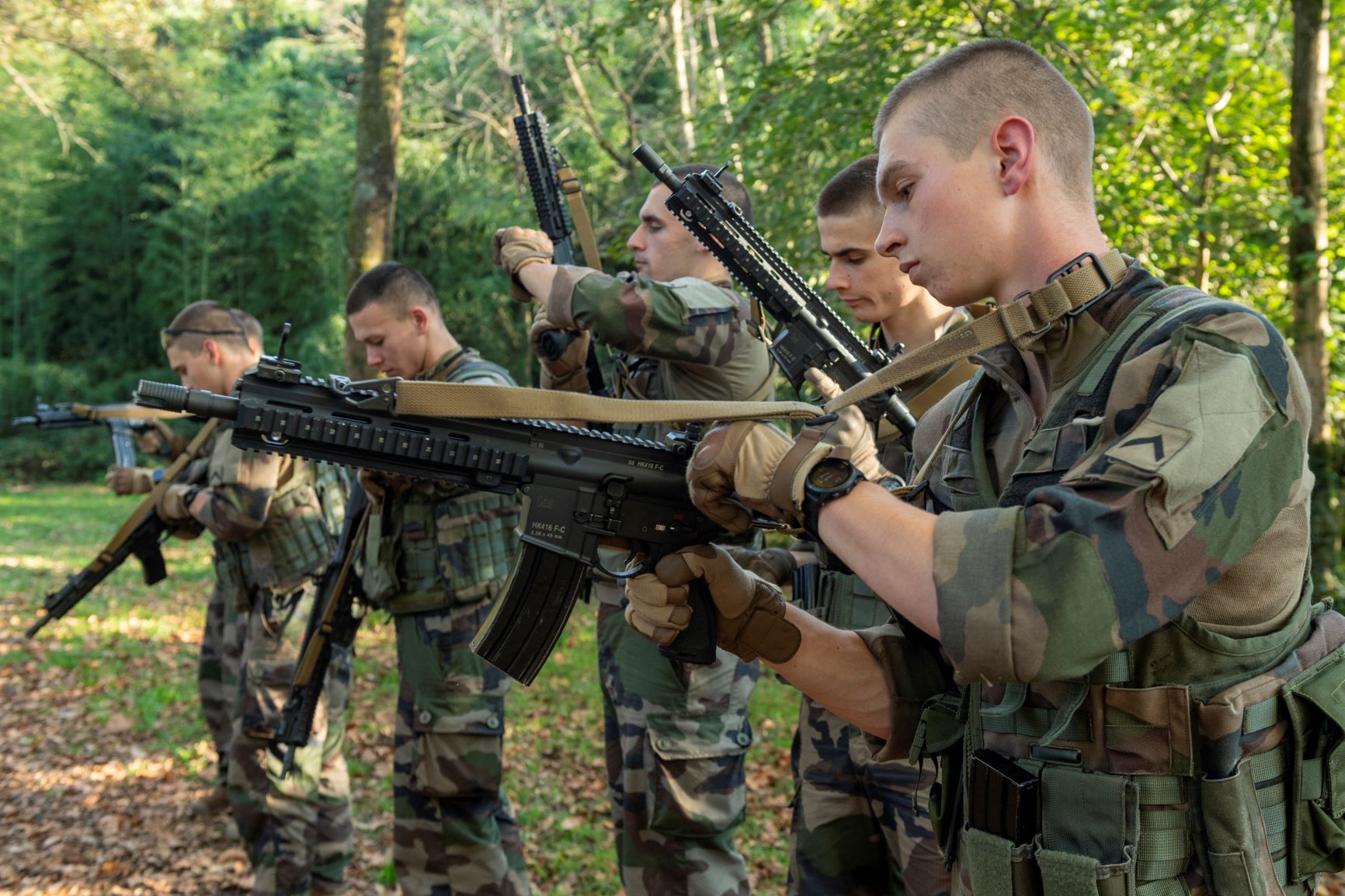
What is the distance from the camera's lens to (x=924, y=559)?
143 cm

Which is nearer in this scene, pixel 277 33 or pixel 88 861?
pixel 88 861

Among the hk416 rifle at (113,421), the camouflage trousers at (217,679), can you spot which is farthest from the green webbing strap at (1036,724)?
the hk416 rifle at (113,421)

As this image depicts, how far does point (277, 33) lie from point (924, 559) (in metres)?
37.7

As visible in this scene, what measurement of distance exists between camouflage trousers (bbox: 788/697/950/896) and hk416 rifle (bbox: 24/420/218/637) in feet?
12.1

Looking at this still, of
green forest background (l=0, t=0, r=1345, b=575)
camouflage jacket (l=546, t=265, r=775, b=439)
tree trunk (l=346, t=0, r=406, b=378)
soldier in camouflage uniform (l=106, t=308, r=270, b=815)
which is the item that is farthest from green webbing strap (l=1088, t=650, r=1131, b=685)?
tree trunk (l=346, t=0, r=406, b=378)

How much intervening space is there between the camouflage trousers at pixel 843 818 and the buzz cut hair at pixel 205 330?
12.1ft

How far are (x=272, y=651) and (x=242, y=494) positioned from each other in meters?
0.74

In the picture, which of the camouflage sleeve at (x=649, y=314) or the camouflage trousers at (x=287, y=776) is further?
the camouflage trousers at (x=287, y=776)

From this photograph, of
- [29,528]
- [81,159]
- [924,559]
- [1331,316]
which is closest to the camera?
[924,559]

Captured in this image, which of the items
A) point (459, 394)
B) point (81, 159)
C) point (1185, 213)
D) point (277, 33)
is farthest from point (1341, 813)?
point (277, 33)

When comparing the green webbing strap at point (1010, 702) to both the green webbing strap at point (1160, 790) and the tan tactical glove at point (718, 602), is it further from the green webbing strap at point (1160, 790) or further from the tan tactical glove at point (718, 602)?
the tan tactical glove at point (718, 602)

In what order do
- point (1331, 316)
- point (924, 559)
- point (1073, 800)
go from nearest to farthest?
point (924, 559), point (1073, 800), point (1331, 316)

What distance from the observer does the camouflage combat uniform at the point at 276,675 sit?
4.61 m

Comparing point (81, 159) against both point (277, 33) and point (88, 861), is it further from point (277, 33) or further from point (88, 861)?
point (88, 861)
